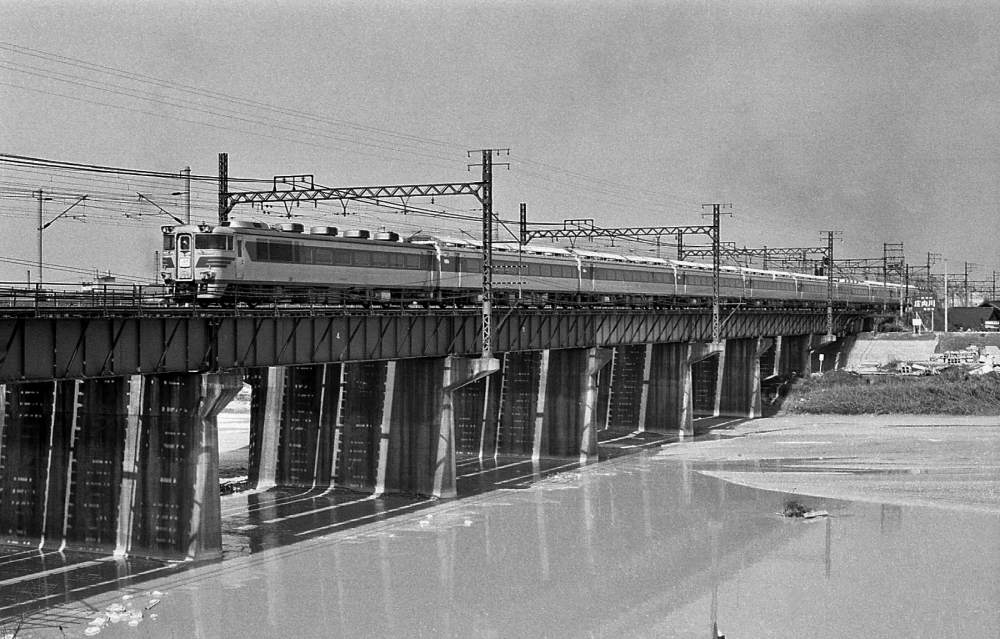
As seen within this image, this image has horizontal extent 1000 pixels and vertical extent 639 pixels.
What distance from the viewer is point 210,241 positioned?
4894 centimetres

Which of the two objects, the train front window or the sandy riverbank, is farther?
the sandy riverbank

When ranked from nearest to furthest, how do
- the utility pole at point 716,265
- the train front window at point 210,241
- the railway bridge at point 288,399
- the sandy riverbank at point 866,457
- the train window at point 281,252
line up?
the railway bridge at point 288,399 < the train front window at point 210,241 < the train window at point 281,252 < the sandy riverbank at point 866,457 < the utility pole at point 716,265

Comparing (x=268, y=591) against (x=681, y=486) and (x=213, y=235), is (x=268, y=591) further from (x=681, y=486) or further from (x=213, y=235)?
(x=681, y=486)

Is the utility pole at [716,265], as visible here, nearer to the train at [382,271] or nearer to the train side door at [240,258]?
the train at [382,271]

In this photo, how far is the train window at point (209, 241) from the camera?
48.9 metres

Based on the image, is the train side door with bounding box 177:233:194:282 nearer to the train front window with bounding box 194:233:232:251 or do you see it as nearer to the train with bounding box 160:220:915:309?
the train with bounding box 160:220:915:309

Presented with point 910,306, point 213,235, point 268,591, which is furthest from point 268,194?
point 910,306

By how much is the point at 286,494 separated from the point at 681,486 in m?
19.5

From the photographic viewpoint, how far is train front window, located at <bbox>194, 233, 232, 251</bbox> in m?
48.9

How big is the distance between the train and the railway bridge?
2223mm

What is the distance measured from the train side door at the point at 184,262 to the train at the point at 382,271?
1.6 inches

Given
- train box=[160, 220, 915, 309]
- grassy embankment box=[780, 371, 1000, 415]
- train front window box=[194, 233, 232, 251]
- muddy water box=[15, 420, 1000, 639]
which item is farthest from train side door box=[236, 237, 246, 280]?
grassy embankment box=[780, 371, 1000, 415]

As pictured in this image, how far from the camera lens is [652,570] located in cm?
4019

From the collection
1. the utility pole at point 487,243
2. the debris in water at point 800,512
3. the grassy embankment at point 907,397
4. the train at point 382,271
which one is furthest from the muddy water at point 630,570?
the grassy embankment at point 907,397
